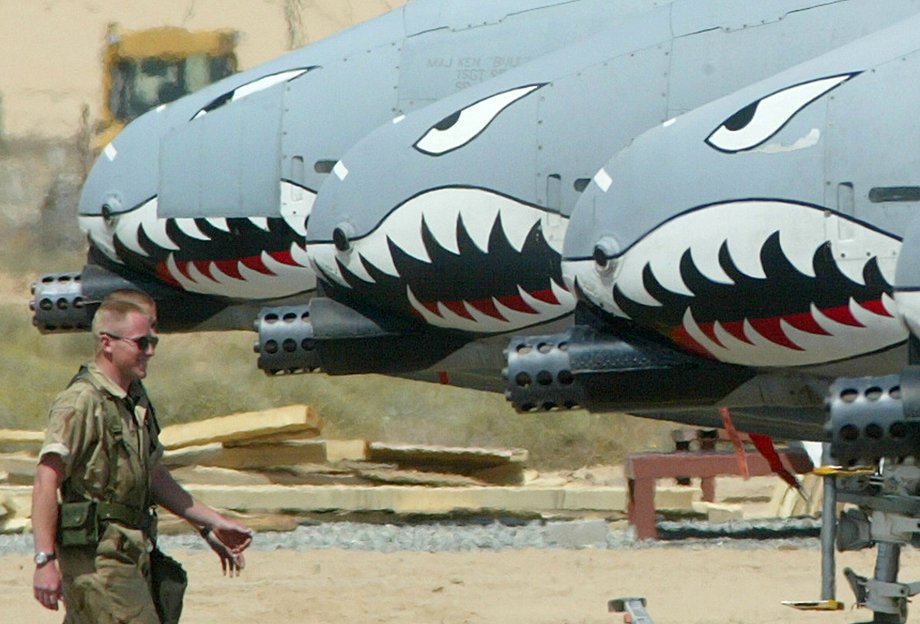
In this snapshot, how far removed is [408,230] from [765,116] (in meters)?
2.90

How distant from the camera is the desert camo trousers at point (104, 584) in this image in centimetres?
673

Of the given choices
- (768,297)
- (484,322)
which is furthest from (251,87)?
(768,297)

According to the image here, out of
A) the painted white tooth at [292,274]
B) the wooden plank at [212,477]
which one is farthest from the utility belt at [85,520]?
the wooden plank at [212,477]

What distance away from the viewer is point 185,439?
18.5 meters

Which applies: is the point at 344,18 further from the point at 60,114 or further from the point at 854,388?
the point at 854,388

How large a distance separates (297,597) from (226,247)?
252cm

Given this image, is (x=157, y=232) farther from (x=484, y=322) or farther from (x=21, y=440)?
(x=21, y=440)

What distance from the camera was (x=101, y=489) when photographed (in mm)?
6781

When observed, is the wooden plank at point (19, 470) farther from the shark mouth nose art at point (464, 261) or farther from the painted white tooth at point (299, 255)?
the shark mouth nose art at point (464, 261)

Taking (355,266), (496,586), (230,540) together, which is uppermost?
(355,266)

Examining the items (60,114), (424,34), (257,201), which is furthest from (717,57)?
(60,114)

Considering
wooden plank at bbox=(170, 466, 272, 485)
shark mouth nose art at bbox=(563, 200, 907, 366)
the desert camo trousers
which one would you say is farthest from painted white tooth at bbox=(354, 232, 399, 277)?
wooden plank at bbox=(170, 466, 272, 485)

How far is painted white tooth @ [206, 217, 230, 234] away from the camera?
13727 millimetres

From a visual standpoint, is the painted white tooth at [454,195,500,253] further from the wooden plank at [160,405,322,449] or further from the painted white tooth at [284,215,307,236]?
the wooden plank at [160,405,322,449]
